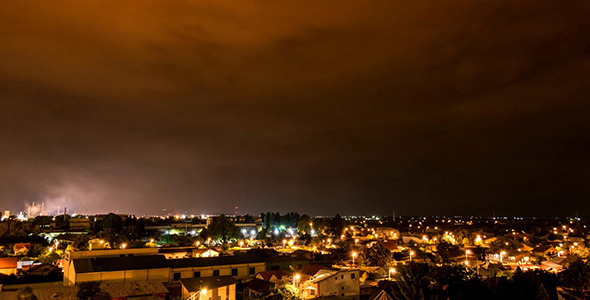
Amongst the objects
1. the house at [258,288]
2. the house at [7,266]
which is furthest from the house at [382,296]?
the house at [7,266]

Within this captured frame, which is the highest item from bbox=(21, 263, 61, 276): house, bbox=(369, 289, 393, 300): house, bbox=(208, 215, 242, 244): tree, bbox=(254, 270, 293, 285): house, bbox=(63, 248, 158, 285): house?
bbox=(208, 215, 242, 244): tree

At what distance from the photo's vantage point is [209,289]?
62.4 ft

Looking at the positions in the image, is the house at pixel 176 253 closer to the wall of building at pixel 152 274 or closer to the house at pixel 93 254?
the house at pixel 93 254

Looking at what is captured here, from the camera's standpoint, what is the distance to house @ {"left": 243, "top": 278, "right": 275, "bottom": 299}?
773 inches

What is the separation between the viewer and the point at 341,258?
34406 mm

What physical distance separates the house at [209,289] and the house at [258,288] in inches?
41.2

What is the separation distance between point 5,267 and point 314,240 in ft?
97.1

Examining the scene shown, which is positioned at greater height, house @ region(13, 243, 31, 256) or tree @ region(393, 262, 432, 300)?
house @ region(13, 243, 31, 256)

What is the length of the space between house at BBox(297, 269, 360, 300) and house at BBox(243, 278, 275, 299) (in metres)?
1.72

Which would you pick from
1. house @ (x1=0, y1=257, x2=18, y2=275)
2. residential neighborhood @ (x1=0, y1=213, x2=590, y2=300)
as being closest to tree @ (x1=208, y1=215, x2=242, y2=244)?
residential neighborhood @ (x1=0, y1=213, x2=590, y2=300)

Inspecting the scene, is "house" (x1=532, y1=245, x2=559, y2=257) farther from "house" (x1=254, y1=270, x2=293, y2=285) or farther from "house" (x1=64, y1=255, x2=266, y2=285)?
"house" (x1=64, y1=255, x2=266, y2=285)

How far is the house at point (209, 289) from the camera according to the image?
1886 centimetres

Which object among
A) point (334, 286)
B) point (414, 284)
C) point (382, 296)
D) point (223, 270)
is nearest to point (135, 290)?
point (223, 270)

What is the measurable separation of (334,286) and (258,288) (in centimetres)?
400
